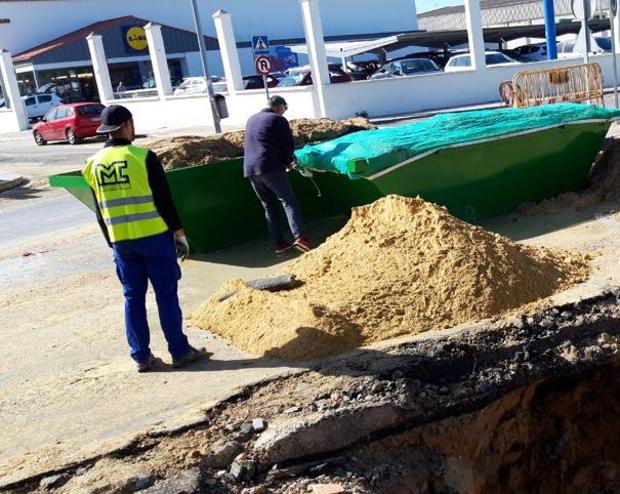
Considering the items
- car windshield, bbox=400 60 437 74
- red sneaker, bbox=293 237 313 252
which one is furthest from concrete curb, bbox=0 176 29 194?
car windshield, bbox=400 60 437 74

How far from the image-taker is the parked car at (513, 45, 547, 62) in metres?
30.3

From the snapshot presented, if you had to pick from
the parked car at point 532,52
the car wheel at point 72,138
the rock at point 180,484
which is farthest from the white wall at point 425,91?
the rock at point 180,484

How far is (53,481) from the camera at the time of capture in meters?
3.97

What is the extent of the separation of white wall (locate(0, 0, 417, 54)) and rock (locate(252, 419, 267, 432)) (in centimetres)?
3988

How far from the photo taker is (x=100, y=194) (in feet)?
16.5

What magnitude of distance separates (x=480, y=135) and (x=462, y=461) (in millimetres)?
4275

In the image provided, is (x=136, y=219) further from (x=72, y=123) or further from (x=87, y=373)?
(x=72, y=123)

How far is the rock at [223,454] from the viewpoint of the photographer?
411cm

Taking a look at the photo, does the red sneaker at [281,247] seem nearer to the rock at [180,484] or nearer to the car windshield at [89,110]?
the rock at [180,484]

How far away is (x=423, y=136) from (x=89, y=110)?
21233mm

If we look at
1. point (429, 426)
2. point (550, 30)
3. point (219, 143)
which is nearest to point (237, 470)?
point (429, 426)

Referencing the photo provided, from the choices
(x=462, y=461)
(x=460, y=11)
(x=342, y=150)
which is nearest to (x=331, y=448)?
(x=462, y=461)

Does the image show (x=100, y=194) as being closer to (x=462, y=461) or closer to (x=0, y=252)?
(x=462, y=461)

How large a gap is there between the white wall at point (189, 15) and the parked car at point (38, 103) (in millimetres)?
5243
